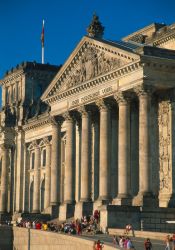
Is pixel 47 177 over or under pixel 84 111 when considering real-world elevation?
under

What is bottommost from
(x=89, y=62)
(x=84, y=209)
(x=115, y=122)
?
(x=84, y=209)

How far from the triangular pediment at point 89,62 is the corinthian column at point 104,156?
3722 millimetres

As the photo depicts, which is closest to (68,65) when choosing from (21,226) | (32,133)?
(21,226)

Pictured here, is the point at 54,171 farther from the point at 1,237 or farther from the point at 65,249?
the point at 65,249

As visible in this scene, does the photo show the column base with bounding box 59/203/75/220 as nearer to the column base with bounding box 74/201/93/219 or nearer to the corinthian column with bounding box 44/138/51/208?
the column base with bounding box 74/201/93/219

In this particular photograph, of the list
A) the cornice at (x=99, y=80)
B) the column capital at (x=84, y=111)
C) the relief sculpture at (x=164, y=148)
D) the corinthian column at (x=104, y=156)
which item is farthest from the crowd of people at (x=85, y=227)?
the cornice at (x=99, y=80)

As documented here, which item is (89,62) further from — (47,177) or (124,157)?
(47,177)

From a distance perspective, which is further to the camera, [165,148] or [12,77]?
[12,77]

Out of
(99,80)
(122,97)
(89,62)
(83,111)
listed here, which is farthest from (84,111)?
(122,97)

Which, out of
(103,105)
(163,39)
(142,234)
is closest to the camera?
(142,234)

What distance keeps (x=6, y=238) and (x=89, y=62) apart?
18.9 metres

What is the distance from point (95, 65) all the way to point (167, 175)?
13.1m

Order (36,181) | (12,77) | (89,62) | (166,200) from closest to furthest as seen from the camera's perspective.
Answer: (166,200) < (89,62) < (36,181) < (12,77)

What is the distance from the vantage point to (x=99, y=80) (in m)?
61.2
